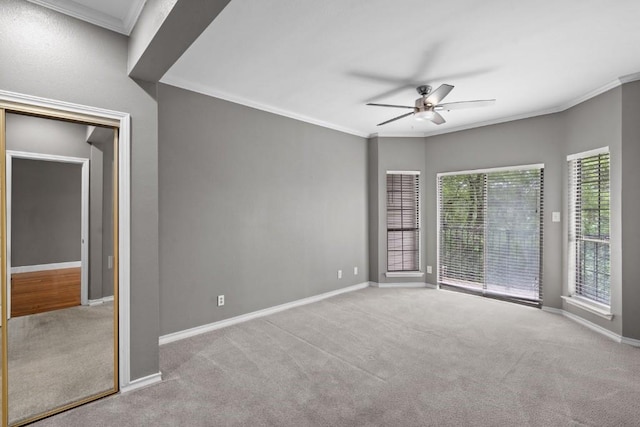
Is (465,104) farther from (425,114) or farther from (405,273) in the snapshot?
(405,273)

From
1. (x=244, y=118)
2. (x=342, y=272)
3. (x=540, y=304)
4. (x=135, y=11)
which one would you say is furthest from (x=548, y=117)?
(x=135, y=11)

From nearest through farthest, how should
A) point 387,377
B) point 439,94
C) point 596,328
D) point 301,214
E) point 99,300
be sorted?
1. point 99,300
2. point 387,377
3. point 439,94
4. point 596,328
5. point 301,214

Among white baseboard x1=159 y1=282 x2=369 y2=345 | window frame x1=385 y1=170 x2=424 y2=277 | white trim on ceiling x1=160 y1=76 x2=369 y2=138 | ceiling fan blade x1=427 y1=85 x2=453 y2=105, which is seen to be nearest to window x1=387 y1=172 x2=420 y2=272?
window frame x1=385 y1=170 x2=424 y2=277

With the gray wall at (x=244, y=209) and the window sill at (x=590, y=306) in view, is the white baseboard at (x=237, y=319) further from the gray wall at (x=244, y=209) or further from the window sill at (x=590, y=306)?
the window sill at (x=590, y=306)

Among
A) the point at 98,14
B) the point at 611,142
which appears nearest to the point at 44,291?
the point at 98,14

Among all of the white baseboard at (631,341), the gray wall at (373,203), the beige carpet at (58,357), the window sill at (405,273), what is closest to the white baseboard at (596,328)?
the white baseboard at (631,341)

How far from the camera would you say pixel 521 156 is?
4480 millimetres

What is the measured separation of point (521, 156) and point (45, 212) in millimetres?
5416

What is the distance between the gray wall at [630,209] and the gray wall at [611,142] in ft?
0.12

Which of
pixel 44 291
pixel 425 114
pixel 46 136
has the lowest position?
pixel 44 291

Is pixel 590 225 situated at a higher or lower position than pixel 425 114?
lower

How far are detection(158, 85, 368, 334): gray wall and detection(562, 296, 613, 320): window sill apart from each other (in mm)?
2968

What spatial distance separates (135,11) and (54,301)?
2089 millimetres

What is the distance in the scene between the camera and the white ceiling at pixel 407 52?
2131 mm
